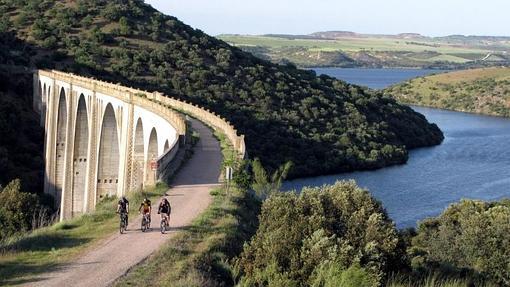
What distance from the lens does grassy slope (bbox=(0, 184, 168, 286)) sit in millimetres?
15961

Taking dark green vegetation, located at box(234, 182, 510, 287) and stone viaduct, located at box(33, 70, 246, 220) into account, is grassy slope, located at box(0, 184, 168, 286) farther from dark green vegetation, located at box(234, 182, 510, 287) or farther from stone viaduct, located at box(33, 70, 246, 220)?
stone viaduct, located at box(33, 70, 246, 220)

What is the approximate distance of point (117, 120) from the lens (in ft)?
156

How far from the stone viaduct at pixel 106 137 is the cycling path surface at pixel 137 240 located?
1.31 m

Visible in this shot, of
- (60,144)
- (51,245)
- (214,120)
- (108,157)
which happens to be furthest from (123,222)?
(60,144)

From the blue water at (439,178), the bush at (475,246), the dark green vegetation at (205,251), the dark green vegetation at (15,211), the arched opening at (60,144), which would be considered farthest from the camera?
the blue water at (439,178)

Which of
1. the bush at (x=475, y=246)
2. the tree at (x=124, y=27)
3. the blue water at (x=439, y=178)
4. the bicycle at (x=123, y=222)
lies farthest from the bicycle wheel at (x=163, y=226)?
the tree at (x=124, y=27)

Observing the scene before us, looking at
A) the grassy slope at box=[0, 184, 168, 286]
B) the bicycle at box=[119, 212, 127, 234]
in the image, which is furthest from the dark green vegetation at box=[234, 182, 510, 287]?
the grassy slope at box=[0, 184, 168, 286]

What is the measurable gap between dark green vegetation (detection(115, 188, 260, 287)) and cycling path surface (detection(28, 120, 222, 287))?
1.16 ft

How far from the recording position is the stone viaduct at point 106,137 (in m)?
36.6

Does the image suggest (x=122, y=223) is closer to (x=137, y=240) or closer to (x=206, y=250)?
(x=137, y=240)

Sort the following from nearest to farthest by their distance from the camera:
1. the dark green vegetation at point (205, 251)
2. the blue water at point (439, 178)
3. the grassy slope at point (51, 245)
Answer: the dark green vegetation at point (205, 251) < the grassy slope at point (51, 245) < the blue water at point (439, 178)

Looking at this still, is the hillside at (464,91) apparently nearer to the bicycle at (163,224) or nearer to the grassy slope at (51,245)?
the grassy slope at (51,245)

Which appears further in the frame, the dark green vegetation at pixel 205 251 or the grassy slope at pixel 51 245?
the grassy slope at pixel 51 245

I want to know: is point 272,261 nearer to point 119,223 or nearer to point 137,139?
point 119,223
